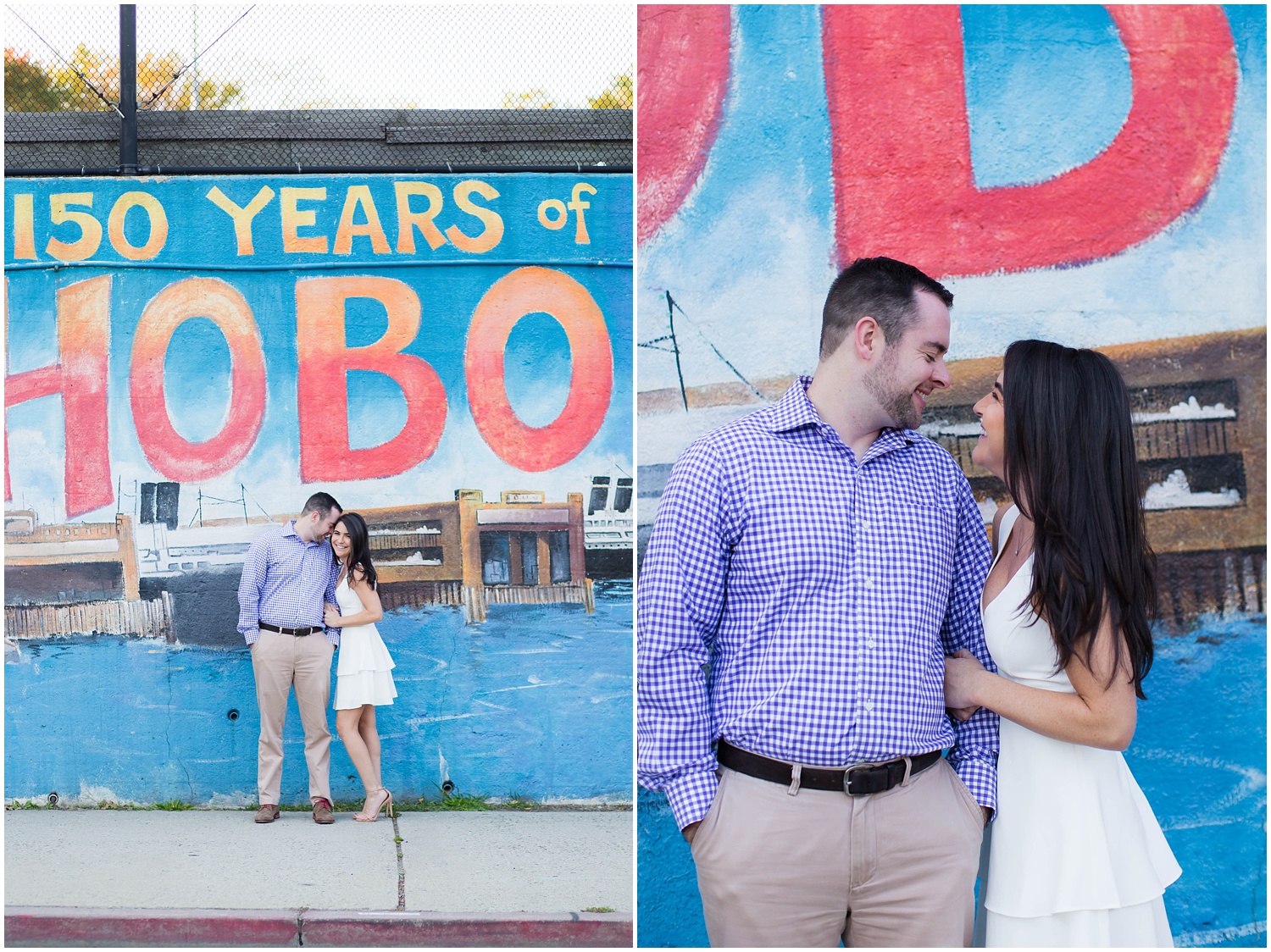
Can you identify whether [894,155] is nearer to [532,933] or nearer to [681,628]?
[681,628]

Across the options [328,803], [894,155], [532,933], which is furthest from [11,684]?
[894,155]

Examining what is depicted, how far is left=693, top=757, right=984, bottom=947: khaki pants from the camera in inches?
91.4

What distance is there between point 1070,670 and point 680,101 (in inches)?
82.3

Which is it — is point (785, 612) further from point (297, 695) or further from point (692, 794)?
point (297, 695)

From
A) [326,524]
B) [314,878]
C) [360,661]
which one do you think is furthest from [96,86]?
[314,878]

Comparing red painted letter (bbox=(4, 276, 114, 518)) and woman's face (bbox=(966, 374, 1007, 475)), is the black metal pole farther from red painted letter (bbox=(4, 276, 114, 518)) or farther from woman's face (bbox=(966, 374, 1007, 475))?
woman's face (bbox=(966, 374, 1007, 475))

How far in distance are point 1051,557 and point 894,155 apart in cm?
154

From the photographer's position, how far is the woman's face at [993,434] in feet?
8.37

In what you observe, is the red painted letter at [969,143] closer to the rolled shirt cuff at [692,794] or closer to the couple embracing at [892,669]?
the couple embracing at [892,669]

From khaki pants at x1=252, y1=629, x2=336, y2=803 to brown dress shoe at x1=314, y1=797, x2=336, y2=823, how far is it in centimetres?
2

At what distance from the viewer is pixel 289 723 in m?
6.42

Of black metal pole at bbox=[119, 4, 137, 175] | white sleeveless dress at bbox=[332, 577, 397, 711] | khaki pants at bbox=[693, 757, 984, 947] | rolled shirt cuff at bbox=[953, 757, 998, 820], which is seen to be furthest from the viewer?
black metal pole at bbox=[119, 4, 137, 175]

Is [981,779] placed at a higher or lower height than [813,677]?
lower

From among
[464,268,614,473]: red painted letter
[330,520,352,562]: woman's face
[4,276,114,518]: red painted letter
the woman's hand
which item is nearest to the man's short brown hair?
the woman's hand
